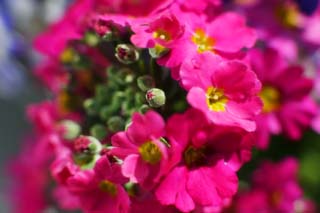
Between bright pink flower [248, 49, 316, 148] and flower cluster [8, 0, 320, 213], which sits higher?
flower cluster [8, 0, 320, 213]

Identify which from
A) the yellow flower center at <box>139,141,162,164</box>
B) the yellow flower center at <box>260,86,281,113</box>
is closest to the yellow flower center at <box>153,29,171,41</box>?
the yellow flower center at <box>139,141,162,164</box>

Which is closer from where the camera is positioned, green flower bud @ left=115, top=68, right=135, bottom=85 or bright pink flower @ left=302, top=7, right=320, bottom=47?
green flower bud @ left=115, top=68, right=135, bottom=85

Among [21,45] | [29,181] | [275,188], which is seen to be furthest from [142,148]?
[21,45]

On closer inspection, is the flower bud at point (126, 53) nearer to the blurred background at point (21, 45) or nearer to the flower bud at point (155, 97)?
the flower bud at point (155, 97)

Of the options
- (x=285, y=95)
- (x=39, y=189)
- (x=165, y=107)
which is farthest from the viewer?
(x=39, y=189)

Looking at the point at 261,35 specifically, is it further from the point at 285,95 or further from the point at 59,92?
the point at 59,92

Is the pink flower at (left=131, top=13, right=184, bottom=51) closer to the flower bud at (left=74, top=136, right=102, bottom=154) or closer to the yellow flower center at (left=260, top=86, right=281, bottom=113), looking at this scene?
the flower bud at (left=74, top=136, right=102, bottom=154)

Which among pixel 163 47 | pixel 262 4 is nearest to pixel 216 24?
pixel 163 47

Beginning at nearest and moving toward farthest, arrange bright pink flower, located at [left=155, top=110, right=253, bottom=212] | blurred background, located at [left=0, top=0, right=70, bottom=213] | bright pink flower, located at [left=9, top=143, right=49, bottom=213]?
bright pink flower, located at [left=155, top=110, right=253, bottom=212], bright pink flower, located at [left=9, top=143, right=49, bottom=213], blurred background, located at [left=0, top=0, right=70, bottom=213]
